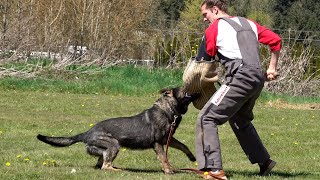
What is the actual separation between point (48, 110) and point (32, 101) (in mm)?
1773

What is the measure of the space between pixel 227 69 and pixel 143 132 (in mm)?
1717

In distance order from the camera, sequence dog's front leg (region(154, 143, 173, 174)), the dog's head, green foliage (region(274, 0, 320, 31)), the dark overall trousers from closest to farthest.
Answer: the dark overall trousers < dog's front leg (region(154, 143, 173, 174)) < the dog's head < green foliage (region(274, 0, 320, 31))

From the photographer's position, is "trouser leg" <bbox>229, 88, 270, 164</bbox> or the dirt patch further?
the dirt patch

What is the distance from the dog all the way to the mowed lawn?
291 millimetres

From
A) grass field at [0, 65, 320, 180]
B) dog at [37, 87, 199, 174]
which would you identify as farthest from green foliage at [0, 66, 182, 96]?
dog at [37, 87, 199, 174]

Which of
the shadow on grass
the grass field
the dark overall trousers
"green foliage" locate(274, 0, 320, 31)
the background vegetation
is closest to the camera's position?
the dark overall trousers

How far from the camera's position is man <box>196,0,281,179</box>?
748cm

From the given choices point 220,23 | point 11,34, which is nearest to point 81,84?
point 11,34

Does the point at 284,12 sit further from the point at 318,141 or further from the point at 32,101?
the point at 318,141

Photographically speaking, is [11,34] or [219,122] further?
[11,34]

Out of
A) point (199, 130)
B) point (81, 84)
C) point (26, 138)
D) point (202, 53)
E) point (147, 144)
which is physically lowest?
point (81, 84)

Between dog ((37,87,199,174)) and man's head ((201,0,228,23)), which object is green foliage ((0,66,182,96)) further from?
man's head ((201,0,228,23))

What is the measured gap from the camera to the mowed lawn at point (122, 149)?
8602mm

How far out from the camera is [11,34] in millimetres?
24672
